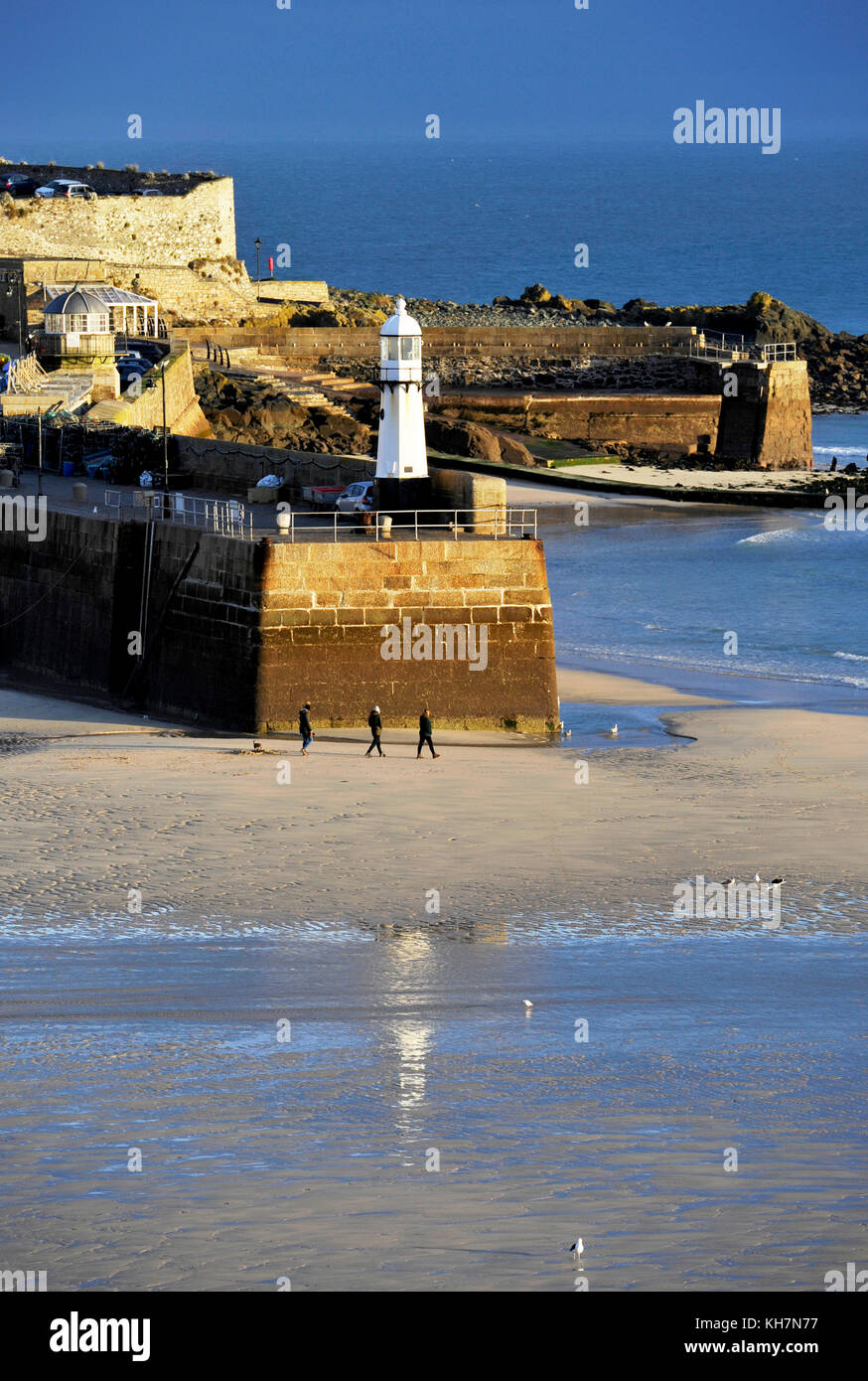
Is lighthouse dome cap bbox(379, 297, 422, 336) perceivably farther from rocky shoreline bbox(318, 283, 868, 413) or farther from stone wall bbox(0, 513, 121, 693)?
rocky shoreline bbox(318, 283, 868, 413)

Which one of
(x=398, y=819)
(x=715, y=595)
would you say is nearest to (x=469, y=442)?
(x=715, y=595)

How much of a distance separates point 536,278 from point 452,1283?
133463mm

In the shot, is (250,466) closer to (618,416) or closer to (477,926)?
(477,926)

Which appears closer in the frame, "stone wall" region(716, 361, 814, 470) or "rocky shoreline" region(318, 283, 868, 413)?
"stone wall" region(716, 361, 814, 470)

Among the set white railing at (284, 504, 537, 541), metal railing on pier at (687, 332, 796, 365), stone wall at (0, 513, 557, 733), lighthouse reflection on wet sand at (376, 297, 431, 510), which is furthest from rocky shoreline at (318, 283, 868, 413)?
stone wall at (0, 513, 557, 733)

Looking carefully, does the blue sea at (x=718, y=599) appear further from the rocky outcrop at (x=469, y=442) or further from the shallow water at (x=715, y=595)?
the rocky outcrop at (x=469, y=442)

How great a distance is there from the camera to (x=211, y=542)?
71.8ft

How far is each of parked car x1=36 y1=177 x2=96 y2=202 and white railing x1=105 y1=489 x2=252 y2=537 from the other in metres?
37.3

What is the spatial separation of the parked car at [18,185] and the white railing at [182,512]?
3795cm

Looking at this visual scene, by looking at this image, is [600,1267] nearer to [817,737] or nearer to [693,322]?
[817,737]

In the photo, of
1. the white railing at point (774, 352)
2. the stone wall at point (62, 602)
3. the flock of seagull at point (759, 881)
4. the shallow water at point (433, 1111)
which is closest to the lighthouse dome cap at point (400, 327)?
the stone wall at point (62, 602)

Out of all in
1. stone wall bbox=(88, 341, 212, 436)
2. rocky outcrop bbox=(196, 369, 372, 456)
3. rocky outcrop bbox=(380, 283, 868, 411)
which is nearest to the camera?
stone wall bbox=(88, 341, 212, 436)

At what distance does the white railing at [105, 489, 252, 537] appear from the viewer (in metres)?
22.7

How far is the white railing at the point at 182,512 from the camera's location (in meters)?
22.7
